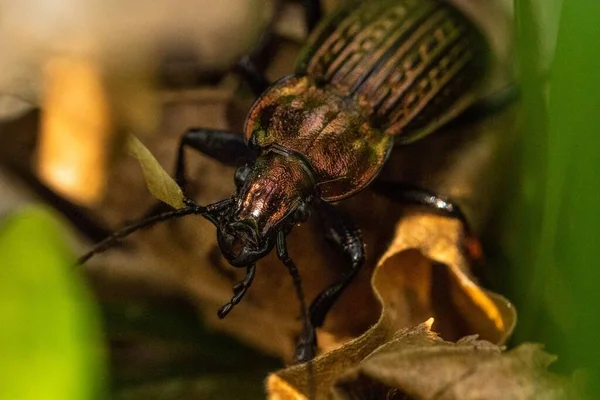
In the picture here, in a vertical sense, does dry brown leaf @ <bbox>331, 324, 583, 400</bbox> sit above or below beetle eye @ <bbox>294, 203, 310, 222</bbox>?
above

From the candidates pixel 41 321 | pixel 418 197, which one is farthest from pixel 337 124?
pixel 41 321

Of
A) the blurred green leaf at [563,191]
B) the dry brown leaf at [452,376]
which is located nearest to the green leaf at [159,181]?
the dry brown leaf at [452,376]

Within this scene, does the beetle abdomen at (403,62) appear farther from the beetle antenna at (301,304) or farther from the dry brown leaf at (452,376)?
the dry brown leaf at (452,376)

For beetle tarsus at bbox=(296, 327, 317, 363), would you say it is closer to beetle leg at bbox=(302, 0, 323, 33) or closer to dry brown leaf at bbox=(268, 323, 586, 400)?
dry brown leaf at bbox=(268, 323, 586, 400)

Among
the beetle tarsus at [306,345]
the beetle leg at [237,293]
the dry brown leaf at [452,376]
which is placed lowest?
the beetle tarsus at [306,345]

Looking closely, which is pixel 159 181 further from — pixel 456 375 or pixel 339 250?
pixel 456 375

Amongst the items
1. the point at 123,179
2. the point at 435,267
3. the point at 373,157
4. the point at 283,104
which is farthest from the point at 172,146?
the point at 435,267

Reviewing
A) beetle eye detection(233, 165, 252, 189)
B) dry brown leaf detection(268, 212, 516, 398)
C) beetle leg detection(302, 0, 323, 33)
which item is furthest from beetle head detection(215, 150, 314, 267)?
beetle leg detection(302, 0, 323, 33)
